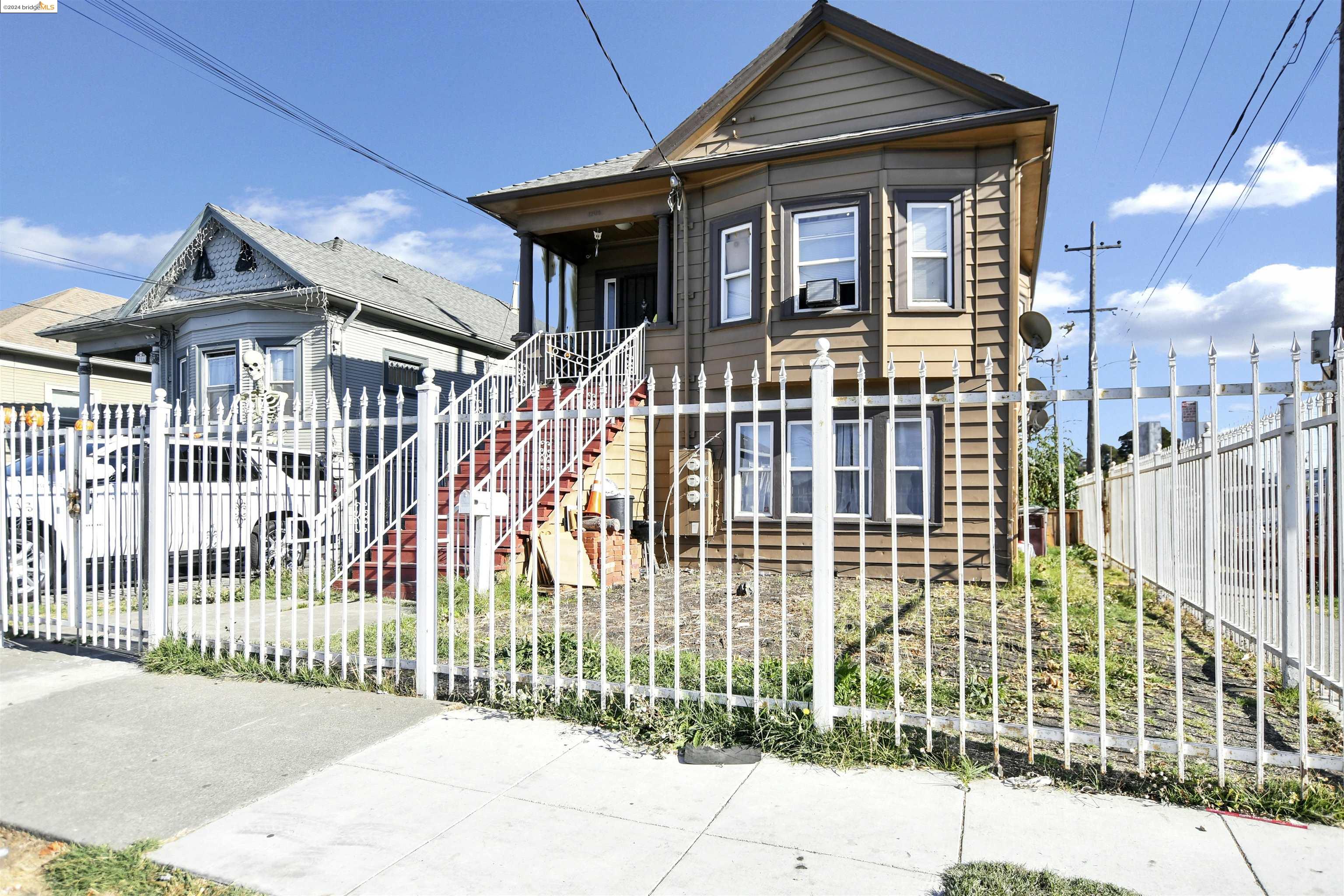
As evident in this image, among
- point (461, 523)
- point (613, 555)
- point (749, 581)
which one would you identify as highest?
point (461, 523)

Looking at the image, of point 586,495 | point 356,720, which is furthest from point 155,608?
point 586,495

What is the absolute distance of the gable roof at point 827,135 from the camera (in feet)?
35.4

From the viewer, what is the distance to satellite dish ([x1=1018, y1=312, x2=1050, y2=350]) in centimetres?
1224

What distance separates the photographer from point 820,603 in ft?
14.5

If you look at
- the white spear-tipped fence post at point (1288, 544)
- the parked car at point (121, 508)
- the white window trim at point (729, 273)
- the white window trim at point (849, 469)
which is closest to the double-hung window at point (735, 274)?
the white window trim at point (729, 273)

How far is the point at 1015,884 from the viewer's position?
297 cm

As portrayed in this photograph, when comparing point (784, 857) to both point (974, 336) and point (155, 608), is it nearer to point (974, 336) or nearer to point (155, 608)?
point (155, 608)

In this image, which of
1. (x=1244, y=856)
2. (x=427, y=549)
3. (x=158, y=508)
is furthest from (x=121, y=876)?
(x=1244, y=856)

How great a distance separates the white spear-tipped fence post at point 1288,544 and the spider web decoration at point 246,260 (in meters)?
19.2

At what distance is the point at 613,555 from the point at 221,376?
13.1 meters

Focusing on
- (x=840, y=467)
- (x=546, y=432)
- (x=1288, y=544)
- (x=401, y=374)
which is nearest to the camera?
(x=1288, y=544)

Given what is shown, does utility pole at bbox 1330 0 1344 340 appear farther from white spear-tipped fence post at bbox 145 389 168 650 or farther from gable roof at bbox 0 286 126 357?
gable roof at bbox 0 286 126 357

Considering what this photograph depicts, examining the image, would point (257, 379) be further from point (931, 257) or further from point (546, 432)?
point (931, 257)

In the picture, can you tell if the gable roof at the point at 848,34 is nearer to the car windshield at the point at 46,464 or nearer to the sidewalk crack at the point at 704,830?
the car windshield at the point at 46,464
